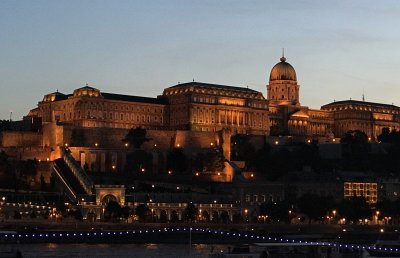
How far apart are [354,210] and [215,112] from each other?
3837 cm

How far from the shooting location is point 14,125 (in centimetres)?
12362

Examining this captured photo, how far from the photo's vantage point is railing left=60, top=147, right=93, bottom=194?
98.5 meters

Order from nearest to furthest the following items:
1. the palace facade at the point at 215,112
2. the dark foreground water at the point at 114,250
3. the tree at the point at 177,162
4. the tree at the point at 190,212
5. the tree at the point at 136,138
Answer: the dark foreground water at the point at 114,250 → the tree at the point at 190,212 → the tree at the point at 177,162 → the tree at the point at 136,138 → the palace facade at the point at 215,112

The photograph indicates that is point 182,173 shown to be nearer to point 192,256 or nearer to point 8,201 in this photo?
point 8,201

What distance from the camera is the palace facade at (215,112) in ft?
431

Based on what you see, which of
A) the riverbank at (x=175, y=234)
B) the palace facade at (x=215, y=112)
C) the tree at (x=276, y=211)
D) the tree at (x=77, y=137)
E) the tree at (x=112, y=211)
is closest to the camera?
the riverbank at (x=175, y=234)

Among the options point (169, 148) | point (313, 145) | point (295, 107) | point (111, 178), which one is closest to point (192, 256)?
point (111, 178)

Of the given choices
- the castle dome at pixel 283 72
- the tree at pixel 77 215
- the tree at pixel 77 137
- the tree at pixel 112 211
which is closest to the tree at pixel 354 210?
the tree at pixel 112 211

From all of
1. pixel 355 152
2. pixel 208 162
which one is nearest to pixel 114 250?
pixel 208 162

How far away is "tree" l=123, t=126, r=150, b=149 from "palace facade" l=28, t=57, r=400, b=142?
7.71 m

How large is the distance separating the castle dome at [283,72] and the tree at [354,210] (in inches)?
2276

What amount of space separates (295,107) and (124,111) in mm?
28354

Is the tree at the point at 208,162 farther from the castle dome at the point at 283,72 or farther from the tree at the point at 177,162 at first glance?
the castle dome at the point at 283,72

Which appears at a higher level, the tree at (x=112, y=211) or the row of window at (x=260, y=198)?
the row of window at (x=260, y=198)
